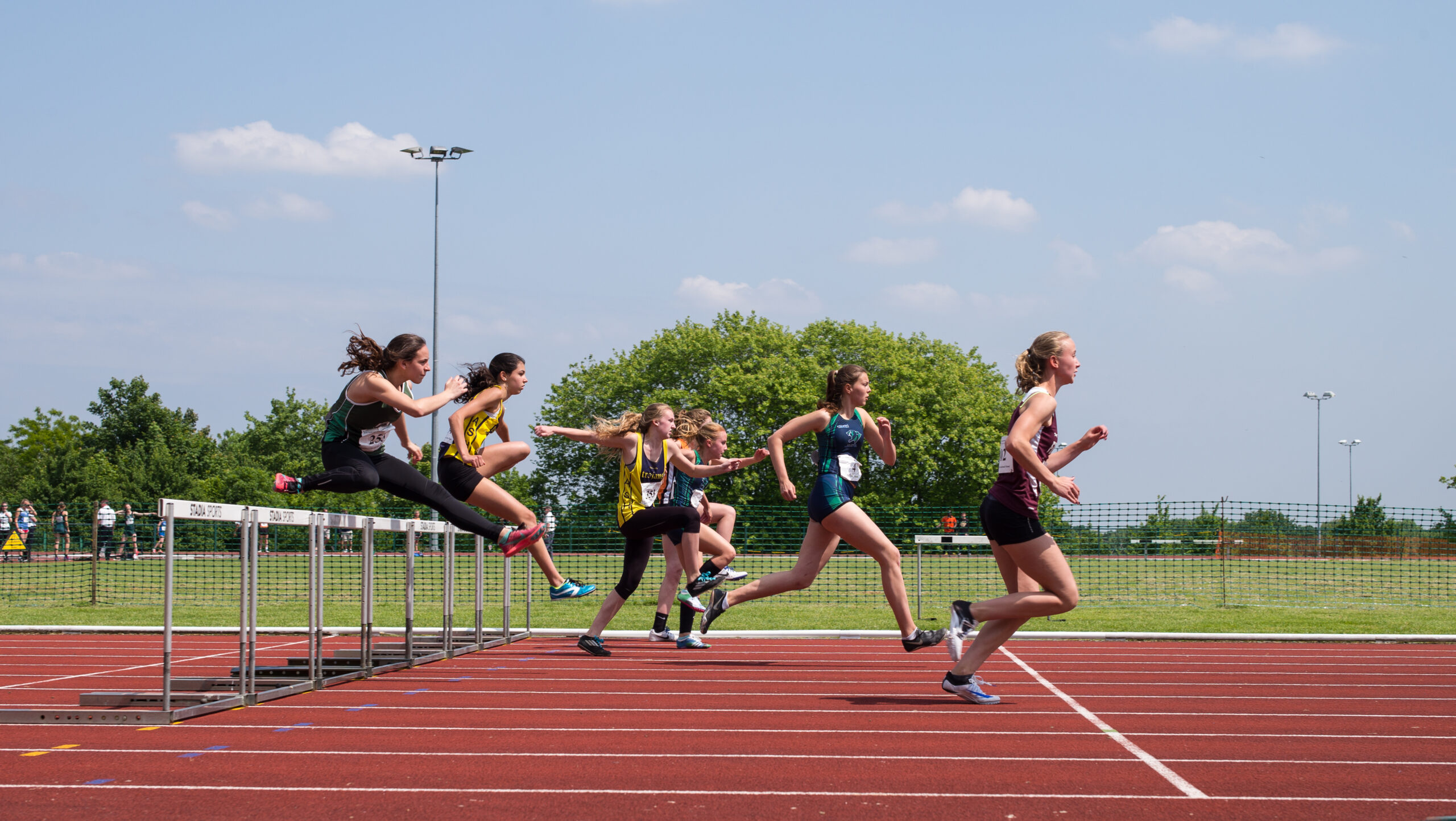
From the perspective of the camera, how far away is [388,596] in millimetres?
20656

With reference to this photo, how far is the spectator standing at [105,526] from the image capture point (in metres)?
19.9

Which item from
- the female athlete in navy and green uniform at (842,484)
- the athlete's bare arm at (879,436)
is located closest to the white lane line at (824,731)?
the female athlete in navy and green uniform at (842,484)

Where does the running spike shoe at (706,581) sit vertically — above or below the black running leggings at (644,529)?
below

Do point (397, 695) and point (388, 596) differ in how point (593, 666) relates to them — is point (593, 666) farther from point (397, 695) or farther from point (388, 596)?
point (388, 596)

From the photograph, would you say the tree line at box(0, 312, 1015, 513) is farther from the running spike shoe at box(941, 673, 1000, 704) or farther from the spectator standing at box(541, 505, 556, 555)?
the running spike shoe at box(941, 673, 1000, 704)

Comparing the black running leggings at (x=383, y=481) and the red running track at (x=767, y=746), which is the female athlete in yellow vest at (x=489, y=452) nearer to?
the black running leggings at (x=383, y=481)

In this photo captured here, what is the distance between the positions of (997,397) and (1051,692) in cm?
4718

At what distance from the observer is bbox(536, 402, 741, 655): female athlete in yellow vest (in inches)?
343

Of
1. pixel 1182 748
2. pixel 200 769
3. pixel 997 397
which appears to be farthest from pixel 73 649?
pixel 997 397

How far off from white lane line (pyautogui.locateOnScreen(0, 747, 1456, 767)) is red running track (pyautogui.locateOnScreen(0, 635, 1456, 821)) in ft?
0.05

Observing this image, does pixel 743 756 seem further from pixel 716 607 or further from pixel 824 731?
pixel 716 607

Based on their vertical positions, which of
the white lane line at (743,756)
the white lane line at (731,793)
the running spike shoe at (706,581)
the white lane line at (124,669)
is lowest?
the white lane line at (124,669)

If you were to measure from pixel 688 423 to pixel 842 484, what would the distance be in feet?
7.58

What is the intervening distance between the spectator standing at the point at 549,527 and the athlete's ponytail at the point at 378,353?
1565mm
